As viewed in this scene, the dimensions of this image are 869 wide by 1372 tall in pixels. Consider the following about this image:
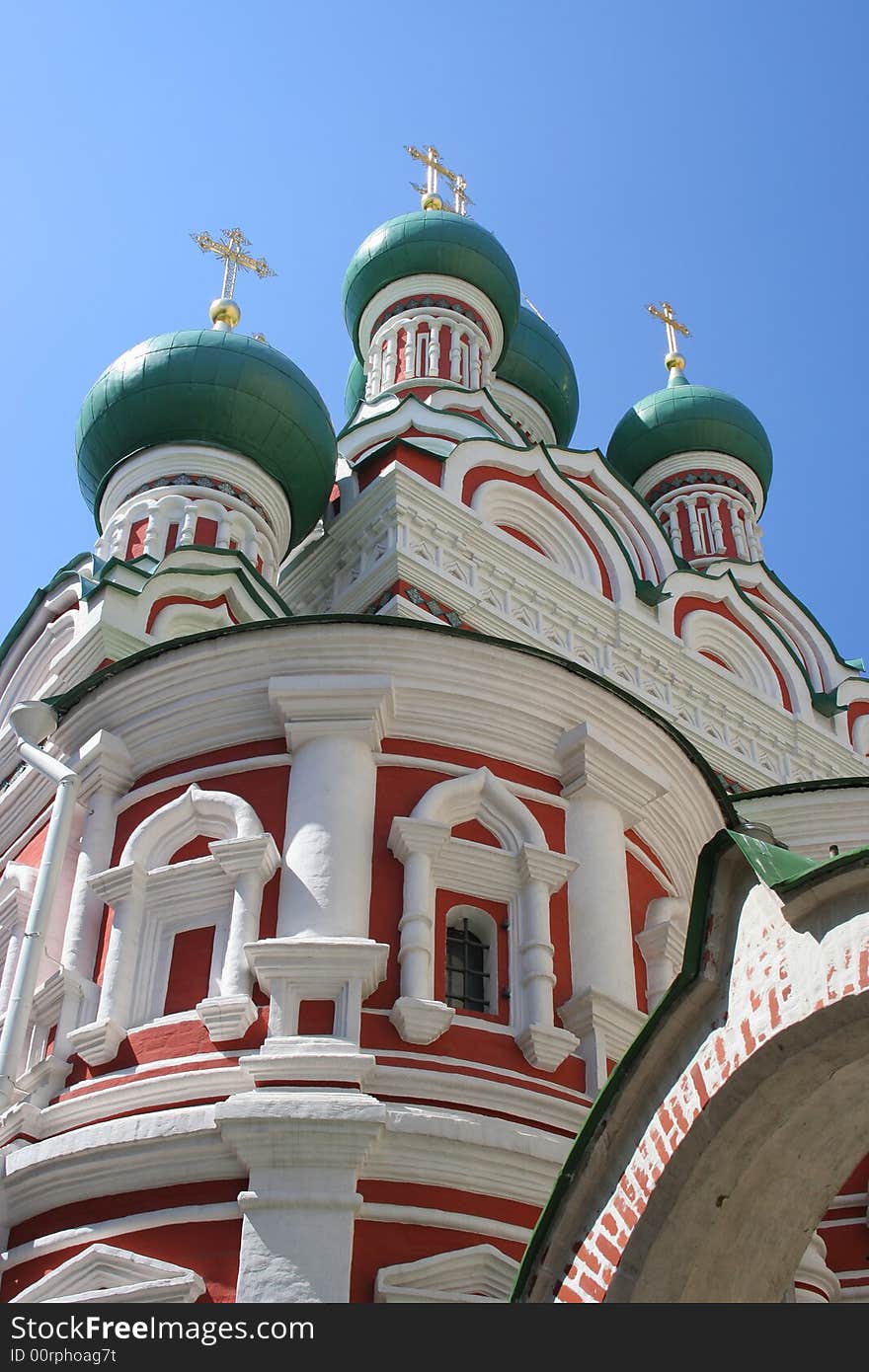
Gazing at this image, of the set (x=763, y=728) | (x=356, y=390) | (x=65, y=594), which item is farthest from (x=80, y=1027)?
(x=356, y=390)

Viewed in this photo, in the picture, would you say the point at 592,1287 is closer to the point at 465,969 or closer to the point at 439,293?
the point at 465,969

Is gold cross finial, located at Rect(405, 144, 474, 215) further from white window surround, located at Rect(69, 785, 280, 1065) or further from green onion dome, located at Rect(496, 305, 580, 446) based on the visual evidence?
white window surround, located at Rect(69, 785, 280, 1065)

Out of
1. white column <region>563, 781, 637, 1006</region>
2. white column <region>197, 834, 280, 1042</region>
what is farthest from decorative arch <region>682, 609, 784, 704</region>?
white column <region>197, 834, 280, 1042</region>

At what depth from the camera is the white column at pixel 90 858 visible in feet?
→ 18.2

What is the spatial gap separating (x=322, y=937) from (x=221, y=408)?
480cm

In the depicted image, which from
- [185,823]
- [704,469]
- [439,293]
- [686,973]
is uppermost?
[439,293]

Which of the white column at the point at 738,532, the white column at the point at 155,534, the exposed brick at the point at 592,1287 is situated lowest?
the exposed brick at the point at 592,1287

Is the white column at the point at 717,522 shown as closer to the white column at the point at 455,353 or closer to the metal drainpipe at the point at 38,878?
the white column at the point at 455,353

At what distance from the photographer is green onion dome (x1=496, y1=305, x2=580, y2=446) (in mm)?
14664

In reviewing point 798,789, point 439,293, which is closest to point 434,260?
point 439,293

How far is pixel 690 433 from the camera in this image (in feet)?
47.9

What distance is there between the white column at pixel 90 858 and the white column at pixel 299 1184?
0.87 m

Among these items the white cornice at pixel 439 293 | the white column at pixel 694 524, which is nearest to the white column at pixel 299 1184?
the white cornice at pixel 439 293
